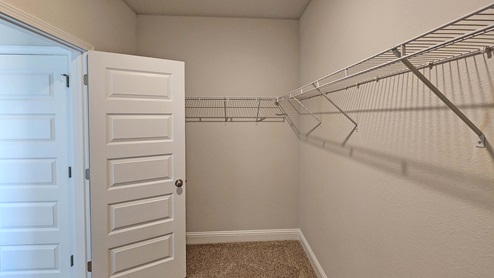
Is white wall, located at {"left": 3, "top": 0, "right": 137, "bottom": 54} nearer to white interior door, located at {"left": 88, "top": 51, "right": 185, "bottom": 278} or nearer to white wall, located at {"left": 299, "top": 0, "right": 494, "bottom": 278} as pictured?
white interior door, located at {"left": 88, "top": 51, "right": 185, "bottom": 278}

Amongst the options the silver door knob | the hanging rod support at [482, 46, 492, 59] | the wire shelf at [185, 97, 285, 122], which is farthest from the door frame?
the hanging rod support at [482, 46, 492, 59]

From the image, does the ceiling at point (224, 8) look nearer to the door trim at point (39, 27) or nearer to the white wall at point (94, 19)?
the white wall at point (94, 19)

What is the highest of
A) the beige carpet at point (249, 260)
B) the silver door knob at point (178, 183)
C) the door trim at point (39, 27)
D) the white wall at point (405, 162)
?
the door trim at point (39, 27)

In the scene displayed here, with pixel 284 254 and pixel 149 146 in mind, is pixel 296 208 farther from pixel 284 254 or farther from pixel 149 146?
pixel 149 146

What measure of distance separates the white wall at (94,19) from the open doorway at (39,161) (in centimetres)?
24

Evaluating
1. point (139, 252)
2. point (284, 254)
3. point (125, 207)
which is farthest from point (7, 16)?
point (284, 254)

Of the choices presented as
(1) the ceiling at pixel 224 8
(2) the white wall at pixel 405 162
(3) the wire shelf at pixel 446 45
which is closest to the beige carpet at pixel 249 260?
(2) the white wall at pixel 405 162

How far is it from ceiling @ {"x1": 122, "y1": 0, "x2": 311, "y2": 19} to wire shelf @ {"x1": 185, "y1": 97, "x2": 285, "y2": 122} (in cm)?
92

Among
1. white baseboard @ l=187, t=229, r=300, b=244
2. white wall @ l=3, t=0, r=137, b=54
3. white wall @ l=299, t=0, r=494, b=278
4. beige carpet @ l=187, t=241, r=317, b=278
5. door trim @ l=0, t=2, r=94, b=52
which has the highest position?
white wall @ l=3, t=0, r=137, b=54

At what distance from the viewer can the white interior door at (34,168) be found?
6.41ft

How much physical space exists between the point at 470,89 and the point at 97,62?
2.21m

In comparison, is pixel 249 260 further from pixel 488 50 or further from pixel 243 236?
pixel 488 50

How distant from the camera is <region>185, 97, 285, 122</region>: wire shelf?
2846 mm

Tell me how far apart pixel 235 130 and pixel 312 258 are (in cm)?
156
